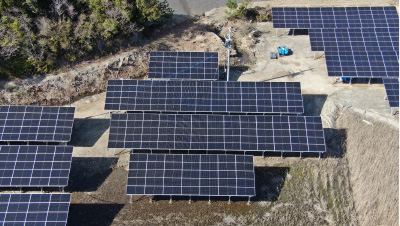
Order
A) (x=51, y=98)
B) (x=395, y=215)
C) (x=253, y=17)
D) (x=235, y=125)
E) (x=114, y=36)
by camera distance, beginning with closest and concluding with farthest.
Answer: (x=395, y=215)
(x=235, y=125)
(x=51, y=98)
(x=114, y=36)
(x=253, y=17)

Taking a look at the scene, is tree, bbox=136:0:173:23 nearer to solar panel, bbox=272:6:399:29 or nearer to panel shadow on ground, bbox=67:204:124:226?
solar panel, bbox=272:6:399:29

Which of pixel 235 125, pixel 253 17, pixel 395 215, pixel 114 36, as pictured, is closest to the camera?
pixel 395 215

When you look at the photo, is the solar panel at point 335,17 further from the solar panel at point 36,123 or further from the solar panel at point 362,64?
the solar panel at point 36,123

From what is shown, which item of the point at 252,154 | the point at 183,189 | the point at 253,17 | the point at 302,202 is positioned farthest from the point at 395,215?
the point at 253,17

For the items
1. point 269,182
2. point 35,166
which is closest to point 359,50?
point 269,182

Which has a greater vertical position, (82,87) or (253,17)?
(253,17)

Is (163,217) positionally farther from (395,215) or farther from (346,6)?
(346,6)
